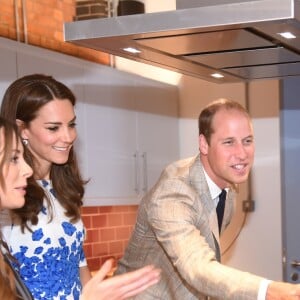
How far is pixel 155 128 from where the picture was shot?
3873 mm

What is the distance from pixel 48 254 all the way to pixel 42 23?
169cm

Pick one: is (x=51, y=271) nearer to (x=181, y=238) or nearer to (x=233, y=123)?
(x=181, y=238)

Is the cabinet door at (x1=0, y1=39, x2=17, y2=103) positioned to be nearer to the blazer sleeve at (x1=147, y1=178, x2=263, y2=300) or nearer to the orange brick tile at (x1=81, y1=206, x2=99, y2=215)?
the blazer sleeve at (x1=147, y1=178, x2=263, y2=300)

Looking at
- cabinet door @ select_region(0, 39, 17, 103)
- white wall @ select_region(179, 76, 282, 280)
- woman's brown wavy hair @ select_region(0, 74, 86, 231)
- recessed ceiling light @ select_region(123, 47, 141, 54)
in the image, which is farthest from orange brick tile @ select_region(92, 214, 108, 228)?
recessed ceiling light @ select_region(123, 47, 141, 54)

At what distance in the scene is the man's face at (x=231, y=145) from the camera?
7.39 feet

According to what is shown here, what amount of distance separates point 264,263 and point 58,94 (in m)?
2.11

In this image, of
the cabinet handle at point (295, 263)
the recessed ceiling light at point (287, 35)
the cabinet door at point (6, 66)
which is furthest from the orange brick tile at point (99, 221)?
the recessed ceiling light at point (287, 35)

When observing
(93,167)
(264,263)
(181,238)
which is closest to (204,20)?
(181,238)

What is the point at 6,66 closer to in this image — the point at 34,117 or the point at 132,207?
the point at 34,117

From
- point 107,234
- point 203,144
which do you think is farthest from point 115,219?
point 203,144

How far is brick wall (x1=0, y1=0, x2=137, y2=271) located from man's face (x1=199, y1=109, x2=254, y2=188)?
133cm

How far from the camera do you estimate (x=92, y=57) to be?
12.5 ft

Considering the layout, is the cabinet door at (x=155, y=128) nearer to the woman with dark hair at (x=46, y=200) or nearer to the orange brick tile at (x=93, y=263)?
the orange brick tile at (x=93, y=263)

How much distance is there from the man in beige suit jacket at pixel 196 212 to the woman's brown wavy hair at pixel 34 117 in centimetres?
27
